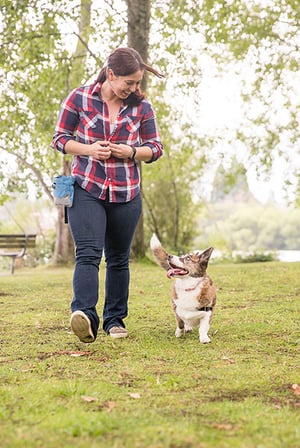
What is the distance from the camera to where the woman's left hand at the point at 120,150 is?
14.9 feet

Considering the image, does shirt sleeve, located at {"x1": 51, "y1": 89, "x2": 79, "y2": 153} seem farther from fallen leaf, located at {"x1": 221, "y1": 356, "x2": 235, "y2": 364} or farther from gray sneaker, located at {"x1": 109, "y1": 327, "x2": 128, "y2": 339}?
fallen leaf, located at {"x1": 221, "y1": 356, "x2": 235, "y2": 364}

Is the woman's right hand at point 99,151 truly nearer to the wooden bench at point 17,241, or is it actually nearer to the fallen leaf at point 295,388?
the fallen leaf at point 295,388

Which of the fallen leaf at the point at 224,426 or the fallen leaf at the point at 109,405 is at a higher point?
the fallen leaf at the point at 224,426

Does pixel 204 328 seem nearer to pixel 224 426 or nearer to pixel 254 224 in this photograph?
pixel 224 426

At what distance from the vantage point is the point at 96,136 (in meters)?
4.69

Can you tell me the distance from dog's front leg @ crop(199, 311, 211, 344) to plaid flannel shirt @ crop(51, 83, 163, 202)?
3.53ft

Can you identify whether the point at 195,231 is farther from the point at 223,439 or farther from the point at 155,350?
the point at 223,439

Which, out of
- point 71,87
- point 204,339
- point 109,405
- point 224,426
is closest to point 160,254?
point 204,339

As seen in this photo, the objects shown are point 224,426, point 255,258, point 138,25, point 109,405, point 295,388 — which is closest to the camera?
point 224,426

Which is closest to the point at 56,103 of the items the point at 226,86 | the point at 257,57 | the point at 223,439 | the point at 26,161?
the point at 26,161

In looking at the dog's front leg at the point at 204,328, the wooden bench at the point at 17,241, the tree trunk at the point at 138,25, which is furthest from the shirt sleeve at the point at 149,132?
the wooden bench at the point at 17,241

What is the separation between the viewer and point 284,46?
18172 mm

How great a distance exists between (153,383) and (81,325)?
889 mm

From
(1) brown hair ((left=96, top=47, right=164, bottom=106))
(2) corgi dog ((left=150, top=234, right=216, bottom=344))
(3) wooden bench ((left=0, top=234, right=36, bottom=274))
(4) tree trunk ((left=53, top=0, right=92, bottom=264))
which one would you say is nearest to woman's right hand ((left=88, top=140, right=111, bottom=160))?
(1) brown hair ((left=96, top=47, right=164, bottom=106))
